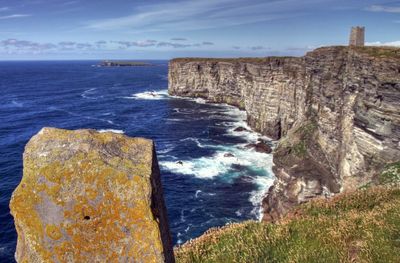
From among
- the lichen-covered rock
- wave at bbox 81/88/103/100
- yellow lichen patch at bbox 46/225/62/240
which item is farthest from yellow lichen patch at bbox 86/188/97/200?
wave at bbox 81/88/103/100

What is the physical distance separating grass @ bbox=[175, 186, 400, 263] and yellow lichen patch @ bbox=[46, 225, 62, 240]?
533 centimetres

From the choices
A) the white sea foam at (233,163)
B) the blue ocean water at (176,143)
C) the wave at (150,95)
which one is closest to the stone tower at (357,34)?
the white sea foam at (233,163)

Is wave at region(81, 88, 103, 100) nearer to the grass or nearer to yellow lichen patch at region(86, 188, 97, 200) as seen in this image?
the grass

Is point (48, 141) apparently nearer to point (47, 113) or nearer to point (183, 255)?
point (183, 255)

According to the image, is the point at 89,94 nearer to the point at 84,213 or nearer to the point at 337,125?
the point at 337,125

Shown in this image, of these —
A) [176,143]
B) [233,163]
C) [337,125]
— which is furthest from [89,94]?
[337,125]

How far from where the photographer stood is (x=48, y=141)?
5.82 m

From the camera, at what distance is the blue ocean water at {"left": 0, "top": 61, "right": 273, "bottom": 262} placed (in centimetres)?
4778

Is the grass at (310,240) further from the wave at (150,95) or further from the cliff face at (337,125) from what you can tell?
the wave at (150,95)

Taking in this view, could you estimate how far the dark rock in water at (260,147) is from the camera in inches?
2781

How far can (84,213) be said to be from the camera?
5215mm

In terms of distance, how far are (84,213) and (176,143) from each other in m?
73.6

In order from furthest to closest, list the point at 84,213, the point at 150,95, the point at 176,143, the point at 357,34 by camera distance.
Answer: the point at 150,95 → the point at 176,143 → the point at 357,34 → the point at 84,213

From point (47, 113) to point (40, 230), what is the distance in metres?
111
